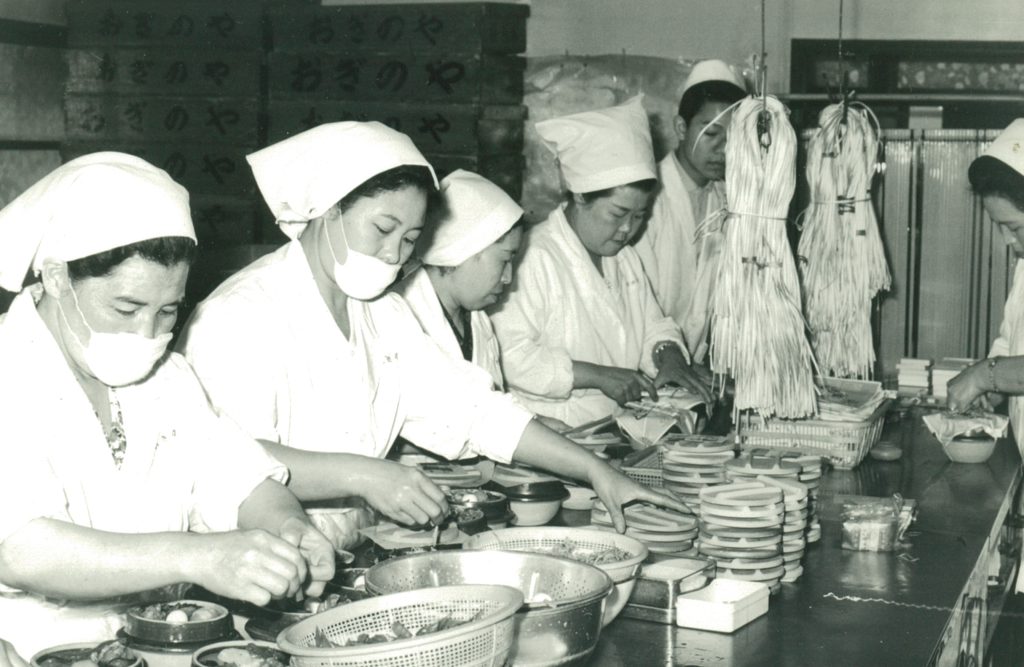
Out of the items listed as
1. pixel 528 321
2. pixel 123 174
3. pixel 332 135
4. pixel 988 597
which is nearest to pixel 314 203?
pixel 332 135

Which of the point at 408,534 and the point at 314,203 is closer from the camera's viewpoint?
the point at 408,534

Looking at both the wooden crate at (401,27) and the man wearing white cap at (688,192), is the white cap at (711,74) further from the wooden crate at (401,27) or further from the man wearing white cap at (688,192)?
the wooden crate at (401,27)

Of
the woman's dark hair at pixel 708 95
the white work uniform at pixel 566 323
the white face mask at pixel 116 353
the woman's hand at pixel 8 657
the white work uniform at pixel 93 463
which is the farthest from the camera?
the woman's dark hair at pixel 708 95

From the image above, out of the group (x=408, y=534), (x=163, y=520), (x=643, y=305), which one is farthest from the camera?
(x=643, y=305)

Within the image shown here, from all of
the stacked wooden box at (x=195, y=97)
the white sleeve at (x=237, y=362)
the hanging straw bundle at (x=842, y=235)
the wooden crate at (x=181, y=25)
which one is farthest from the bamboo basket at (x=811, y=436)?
the wooden crate at (x=181, y=25)

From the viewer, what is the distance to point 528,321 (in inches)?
166

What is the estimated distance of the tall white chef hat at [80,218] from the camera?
1.93 m

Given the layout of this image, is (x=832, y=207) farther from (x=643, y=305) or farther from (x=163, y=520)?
(x=163, y=520)

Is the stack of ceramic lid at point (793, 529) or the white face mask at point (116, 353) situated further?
the stack of ceramic lid at point (793, 529)

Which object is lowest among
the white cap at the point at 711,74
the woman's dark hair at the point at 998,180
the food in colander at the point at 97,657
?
the food in colander at the point at 97,657

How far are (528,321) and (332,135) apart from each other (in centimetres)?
173

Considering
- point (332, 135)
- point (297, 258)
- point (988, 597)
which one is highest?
point (332, 135)

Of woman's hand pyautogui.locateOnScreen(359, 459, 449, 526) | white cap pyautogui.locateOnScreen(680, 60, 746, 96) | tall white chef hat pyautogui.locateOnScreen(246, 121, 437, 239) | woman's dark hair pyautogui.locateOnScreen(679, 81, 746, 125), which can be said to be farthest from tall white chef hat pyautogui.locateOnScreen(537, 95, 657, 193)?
woman's hand pyautogui.locateOnScreen(359, 459, 449, 526)

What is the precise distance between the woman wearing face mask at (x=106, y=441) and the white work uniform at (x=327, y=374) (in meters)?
0.31
